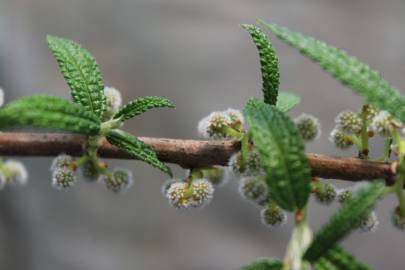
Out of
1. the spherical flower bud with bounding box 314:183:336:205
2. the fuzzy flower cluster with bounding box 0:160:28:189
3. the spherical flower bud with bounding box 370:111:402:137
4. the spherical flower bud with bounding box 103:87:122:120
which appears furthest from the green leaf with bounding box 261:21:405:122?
the fuzzy flower cluster with bounding box 0:160:28:189

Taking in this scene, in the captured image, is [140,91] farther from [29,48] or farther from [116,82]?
[29,48]

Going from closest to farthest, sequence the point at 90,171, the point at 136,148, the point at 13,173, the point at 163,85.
→ the point at 136,148
the point at 90,171
the point at 13,173
the point at 163,85

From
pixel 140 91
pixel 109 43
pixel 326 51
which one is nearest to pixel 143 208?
pixel 140 91

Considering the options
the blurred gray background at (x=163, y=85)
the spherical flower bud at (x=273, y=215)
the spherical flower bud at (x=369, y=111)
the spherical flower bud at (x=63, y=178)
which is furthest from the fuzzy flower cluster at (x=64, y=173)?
the blurred gray background at (x=163, y=85)

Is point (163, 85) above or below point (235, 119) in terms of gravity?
above

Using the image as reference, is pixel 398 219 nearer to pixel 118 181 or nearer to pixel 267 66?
pixel 267 66

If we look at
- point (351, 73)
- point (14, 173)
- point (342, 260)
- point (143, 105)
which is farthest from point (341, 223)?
point (14, 173)

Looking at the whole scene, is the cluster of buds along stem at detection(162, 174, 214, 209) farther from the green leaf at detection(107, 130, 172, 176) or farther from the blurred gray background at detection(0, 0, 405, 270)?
the blurred gray background at detection(0, 0, 405, 270)
